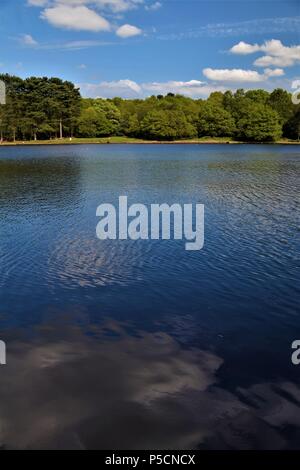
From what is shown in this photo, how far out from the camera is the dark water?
11.1m

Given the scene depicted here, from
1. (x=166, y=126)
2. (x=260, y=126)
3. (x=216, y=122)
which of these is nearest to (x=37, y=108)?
(x=166, y=126)

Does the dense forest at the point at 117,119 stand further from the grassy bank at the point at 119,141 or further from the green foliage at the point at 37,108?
the grassy bank at the point at 119,141

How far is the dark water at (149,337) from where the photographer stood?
1113 centimetres

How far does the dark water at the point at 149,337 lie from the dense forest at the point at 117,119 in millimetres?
143911

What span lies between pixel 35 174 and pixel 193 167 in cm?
2933

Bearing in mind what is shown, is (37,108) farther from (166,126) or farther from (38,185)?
(38,185)

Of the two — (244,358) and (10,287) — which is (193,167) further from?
(244,358)

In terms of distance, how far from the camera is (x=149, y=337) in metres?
15.9

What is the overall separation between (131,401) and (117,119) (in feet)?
644

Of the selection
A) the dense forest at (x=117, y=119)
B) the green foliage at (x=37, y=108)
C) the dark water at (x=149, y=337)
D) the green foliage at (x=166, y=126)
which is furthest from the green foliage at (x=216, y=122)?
the dark water at (x=149, y=337)

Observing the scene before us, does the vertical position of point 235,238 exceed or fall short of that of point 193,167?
it falls short

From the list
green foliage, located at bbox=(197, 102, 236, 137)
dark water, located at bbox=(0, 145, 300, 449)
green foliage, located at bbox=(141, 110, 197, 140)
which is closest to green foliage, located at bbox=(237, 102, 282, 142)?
green foliage, located at bbox=(197, 102, 236, 137)
